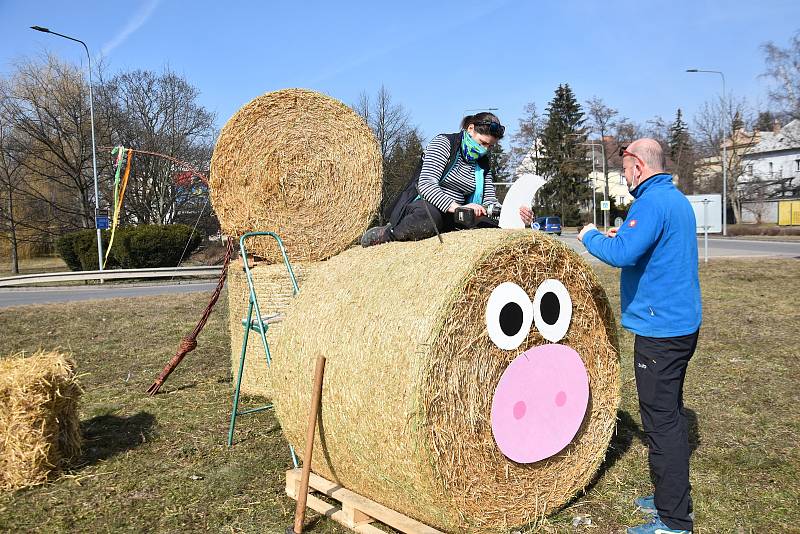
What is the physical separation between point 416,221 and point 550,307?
1037 mm

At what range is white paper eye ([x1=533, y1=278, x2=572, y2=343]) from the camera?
12.3ft

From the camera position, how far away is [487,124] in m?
4.47

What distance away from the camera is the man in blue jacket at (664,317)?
3570mm

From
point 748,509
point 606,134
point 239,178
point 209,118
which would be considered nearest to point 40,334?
point 239,178

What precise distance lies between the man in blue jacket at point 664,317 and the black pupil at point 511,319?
22.8 inches

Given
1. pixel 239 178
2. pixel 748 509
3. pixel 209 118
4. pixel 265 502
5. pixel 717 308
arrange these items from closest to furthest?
pixel 748 509
pixel 265 502
pixel 239 178
pixel 717 308
pixel 209 118

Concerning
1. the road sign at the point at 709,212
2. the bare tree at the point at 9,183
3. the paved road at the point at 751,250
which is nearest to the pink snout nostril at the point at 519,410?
the paved road at the point at 751,250

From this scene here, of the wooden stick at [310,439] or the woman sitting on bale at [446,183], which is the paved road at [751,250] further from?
the wooden stick at [310,439]

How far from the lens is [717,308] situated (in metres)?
11.0

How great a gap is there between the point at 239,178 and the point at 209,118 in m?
33.6

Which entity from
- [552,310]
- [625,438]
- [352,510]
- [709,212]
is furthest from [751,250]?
[352,510]

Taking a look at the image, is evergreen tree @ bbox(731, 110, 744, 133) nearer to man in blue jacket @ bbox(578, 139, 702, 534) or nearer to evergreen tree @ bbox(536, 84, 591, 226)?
evergreen tree @ bbox(536, 84, 591, 226)

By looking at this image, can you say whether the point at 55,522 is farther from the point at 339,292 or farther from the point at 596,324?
the point at 596,324

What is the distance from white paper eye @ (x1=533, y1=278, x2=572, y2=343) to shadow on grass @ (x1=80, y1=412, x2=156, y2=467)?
3517mm
